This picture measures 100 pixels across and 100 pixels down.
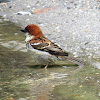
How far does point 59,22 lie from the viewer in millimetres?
11094

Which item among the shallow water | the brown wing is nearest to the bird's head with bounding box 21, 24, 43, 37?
the brown wing

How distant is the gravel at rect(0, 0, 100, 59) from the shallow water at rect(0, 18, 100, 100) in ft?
3.82

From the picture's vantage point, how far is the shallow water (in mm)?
4742

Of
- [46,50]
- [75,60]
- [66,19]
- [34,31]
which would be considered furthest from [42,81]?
[66,19]

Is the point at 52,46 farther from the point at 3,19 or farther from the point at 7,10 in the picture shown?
the point at 7,10

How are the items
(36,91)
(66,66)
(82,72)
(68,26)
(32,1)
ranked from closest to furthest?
(36,91) < (82,72) < (66,66) < (68,26) < (32,1)

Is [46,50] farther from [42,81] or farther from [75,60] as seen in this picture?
[42,81]

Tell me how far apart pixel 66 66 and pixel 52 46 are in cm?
51

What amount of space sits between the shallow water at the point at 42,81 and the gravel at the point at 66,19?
1.16 metres

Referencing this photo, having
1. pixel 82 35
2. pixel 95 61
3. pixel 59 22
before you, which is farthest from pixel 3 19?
pixel 95 61

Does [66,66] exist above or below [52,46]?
below

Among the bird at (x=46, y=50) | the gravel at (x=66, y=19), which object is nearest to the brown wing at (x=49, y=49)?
the bird at (x=46, y=50)

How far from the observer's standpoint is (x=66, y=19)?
1135 cm

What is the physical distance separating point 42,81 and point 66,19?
235 inches
